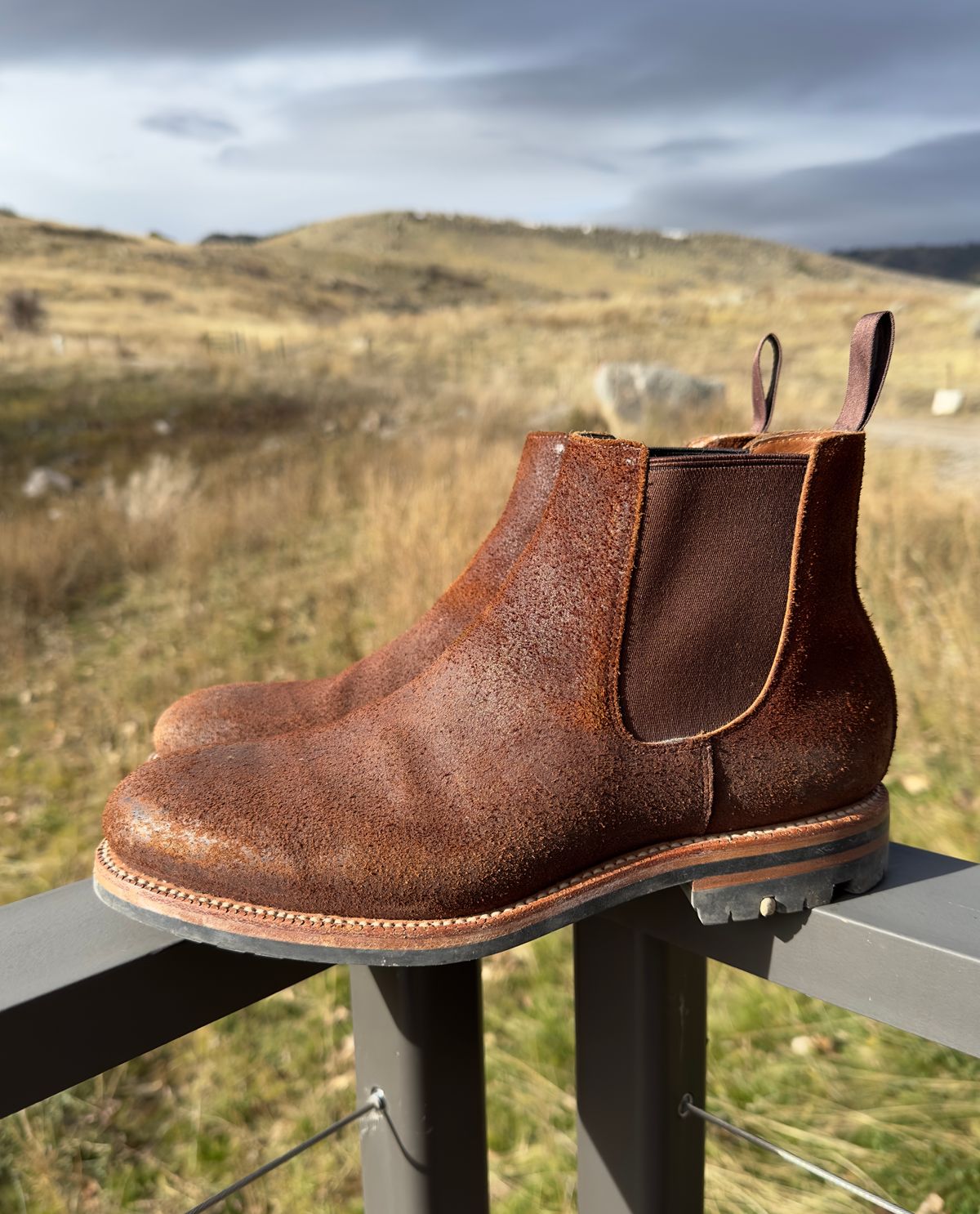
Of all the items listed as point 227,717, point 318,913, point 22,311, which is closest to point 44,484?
point 227,717

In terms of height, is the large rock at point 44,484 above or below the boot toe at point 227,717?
below

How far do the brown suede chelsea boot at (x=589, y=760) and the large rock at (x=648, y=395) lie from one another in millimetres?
7553

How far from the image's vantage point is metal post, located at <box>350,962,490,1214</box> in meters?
0.91

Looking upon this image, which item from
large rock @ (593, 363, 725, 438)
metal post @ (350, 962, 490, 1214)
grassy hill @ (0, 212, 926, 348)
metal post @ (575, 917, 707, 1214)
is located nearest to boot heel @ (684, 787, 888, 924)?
metal post @ (575, 917, 707, 1214)

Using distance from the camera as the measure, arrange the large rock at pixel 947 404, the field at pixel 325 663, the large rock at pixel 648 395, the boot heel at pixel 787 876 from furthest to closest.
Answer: the large rock at pixel 947 404, the large rock at pixel 648 395, the field at pixel 325 663, the boot heel at pixel 787 876

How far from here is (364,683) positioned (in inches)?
40.6

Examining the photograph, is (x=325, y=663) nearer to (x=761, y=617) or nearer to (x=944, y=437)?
(x=761, y=617)

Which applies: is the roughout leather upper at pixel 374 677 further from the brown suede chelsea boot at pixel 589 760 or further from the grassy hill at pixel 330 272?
the grassy hill at pixel 330 272

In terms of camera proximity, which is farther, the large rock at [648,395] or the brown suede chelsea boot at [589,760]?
the large rock at [648,395]

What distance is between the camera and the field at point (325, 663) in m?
1.92

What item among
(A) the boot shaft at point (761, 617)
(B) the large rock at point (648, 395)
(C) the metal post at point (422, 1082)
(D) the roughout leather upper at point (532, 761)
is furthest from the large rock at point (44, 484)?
(A) the boot shaft at point (761, 617)

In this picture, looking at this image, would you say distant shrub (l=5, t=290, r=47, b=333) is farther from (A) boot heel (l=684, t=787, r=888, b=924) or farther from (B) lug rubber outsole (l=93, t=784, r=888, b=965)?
(A) boot heel (l=684, t=787, r=888, b=924)

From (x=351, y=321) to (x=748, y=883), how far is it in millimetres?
32460

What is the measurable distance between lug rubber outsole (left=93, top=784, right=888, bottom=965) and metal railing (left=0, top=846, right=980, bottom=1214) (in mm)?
32
